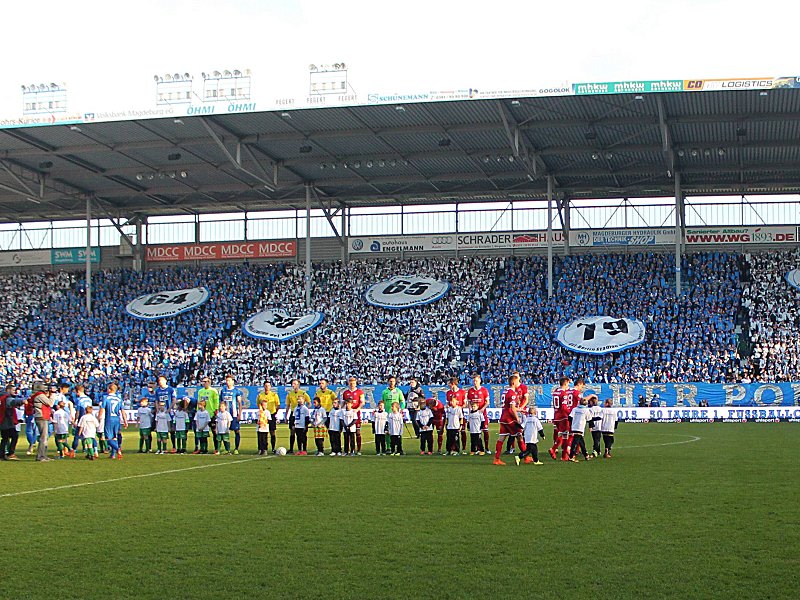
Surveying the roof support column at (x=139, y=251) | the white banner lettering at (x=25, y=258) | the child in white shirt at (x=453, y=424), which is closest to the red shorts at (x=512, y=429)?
the child in white shirt at (x=453, y=424)

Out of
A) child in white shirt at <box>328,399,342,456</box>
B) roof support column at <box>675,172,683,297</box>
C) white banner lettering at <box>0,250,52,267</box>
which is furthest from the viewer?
Answer: white banner lettering at <box>0,250,52,267</box>

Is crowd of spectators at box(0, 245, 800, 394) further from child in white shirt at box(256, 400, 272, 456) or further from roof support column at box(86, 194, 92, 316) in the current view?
child in white shirt at box(256, 400, 272, 456)

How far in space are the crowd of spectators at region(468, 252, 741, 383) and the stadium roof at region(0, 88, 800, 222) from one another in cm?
398

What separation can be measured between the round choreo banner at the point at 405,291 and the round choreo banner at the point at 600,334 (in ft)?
23.9

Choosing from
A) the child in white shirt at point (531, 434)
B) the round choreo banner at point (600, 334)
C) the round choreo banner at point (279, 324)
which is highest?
the round choreo banner at point (279, 324)

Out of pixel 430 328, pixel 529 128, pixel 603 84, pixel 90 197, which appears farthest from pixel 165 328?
pixel 603 84

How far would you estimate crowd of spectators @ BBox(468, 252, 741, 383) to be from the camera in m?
41.2

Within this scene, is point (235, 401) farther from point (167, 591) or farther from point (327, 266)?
point (327, 266)

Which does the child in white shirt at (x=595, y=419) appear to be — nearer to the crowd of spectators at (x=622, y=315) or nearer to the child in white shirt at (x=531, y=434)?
the child in white shirt at (x=531, y=434)

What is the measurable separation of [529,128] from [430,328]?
1222 cm

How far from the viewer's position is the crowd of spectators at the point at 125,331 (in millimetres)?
47062

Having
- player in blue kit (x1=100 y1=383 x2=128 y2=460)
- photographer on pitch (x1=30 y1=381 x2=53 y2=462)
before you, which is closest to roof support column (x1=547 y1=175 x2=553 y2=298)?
player in blue kit (x1=100 y1=383 x2=128 y2=460)

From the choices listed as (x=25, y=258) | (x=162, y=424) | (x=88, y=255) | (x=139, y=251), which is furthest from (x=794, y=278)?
(x=25, y=258)

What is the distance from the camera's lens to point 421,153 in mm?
42656
